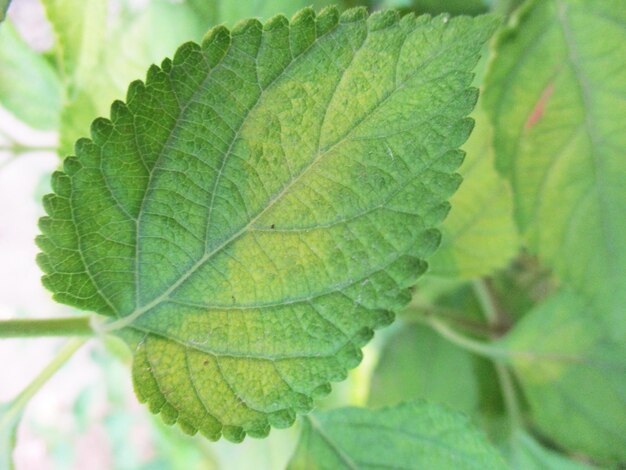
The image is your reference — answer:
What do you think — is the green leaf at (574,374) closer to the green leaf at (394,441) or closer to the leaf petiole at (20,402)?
the green leaf at (394,441)

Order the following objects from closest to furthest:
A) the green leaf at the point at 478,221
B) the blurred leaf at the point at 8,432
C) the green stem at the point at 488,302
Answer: the blurred leaf at the point at 8,432 → the green leaf at the point at 478,221 → the green stem at the point at 488,302

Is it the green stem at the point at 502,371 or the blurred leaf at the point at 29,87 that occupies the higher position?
the blurred leaf at the point at 29,87

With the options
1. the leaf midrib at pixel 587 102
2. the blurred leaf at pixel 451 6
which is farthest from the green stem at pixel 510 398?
the blurred leaf at pixel 451 6

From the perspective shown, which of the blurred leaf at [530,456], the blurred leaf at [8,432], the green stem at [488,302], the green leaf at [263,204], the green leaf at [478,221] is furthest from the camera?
the green stem at [488,302]

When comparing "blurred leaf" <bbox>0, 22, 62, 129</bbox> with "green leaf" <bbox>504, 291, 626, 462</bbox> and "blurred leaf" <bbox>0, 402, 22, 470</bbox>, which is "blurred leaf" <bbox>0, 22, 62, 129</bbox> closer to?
"blurred leaf" <bbox>0, 402, 22, 470</bbox>

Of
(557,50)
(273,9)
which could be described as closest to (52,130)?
(273,9)

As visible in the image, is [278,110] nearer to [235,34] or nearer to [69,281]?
[235,34]
